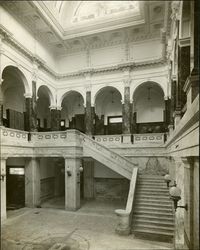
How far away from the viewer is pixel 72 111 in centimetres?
1980

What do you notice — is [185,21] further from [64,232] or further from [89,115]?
[64,232]

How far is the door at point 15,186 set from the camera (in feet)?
47.8

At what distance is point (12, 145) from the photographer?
1138cm

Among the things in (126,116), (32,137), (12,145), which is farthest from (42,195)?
(126,116)

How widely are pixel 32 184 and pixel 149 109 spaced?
10.9 metres

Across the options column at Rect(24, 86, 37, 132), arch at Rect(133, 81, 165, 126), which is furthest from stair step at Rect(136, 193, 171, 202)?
column at Rect(24, 86, 37, 132)

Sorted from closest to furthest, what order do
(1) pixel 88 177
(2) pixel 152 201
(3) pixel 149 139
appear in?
(2) pixel 152 201, (3) pixel 149 139, (1) pixel 88 177

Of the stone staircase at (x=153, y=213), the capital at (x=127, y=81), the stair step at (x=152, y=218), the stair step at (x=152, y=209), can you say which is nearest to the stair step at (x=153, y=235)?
the stone staircase at (x=153, y=213)

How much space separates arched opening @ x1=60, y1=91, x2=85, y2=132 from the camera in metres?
19.4

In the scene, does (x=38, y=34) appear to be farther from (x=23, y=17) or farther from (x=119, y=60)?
(x=119, y=60)

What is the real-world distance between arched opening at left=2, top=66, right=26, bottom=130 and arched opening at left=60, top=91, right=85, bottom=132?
14.1 feet

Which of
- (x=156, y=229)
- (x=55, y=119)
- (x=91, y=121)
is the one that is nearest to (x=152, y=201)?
(x=156, y=229)

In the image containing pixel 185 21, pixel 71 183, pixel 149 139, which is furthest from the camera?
pixel 149 139

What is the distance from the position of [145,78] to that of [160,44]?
106 inches
